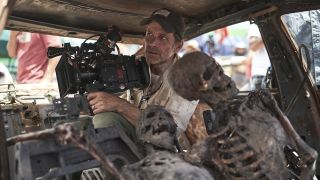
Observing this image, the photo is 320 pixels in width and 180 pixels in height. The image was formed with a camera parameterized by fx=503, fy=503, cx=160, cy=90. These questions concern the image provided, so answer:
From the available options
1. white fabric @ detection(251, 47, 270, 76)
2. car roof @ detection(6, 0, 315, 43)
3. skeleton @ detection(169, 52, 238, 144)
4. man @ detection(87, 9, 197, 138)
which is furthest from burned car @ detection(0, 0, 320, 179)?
white fabric @ detection(251, 47, 270, 76)

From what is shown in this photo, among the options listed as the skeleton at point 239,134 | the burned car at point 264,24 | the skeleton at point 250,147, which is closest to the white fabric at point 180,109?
the burned car at point 264,24

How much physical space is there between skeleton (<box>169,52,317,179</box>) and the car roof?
1.35 m

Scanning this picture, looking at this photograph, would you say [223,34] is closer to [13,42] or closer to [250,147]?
[13,42]

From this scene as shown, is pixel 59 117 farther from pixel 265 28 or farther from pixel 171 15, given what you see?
pixel 265 28

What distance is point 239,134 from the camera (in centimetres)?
236

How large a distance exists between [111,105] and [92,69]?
256 millimetres

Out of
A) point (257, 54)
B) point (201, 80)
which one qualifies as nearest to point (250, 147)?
point (201, 80)

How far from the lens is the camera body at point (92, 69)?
305 cm

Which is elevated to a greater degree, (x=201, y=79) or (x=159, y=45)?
(x=159, y=45)

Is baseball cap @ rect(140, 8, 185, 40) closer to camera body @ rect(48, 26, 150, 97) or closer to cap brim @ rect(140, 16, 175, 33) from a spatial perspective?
cap brim @ rect(140, 16, 175, 33)

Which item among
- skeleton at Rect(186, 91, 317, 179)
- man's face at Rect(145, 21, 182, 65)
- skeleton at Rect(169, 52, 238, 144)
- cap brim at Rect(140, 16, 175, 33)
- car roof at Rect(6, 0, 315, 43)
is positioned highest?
car roof at Rect(6, 0, 315, 43)

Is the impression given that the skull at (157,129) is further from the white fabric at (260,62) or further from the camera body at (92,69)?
the white fabric at (260,62)

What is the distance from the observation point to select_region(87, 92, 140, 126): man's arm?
3059mm

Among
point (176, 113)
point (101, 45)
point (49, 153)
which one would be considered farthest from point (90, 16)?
point (49, 153)
